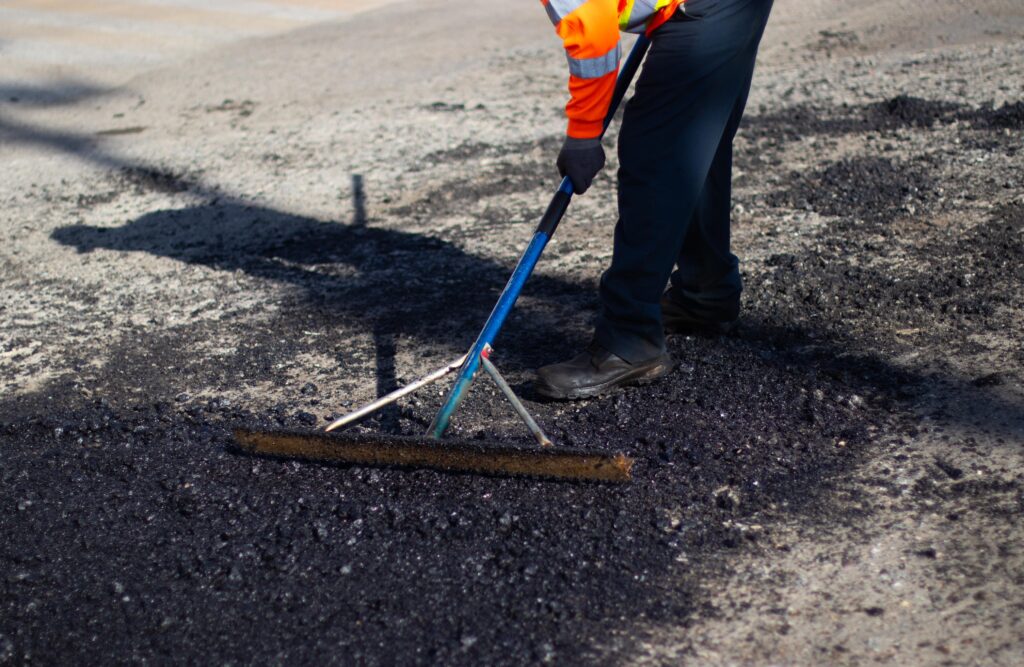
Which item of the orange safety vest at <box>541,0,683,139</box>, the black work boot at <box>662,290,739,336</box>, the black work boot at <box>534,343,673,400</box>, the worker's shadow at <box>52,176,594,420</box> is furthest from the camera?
the worker's shadow at <box>52,176,594,420</box>

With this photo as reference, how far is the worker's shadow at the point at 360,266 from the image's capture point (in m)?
4.22

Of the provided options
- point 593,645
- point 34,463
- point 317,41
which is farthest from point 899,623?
point 317,41

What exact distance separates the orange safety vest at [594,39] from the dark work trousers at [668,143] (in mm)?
130

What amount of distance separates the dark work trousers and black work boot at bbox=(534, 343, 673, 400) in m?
0.03

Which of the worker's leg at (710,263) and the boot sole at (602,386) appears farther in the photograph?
the worker's leg at (710,263)

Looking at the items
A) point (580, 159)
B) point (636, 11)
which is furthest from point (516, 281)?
point (636, 11)

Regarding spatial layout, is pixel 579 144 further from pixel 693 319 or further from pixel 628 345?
pixel 693 319

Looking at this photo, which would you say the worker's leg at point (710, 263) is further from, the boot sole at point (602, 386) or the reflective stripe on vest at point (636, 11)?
the reflective stripe on vest at point (636, 11)

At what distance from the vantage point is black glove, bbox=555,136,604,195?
3.24 metres

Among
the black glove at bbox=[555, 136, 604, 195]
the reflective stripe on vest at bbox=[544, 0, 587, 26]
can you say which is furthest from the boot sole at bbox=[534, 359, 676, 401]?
the reflective stripe on vest at bbox=[544, 0, 587, 26]

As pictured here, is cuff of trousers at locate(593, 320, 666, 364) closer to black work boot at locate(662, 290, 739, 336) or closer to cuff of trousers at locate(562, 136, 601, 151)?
black work boot at locate(662, 290, 739, 336)

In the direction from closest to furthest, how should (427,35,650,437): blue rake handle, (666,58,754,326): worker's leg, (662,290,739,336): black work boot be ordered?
(427,35,650,437): blue rake handle
(666,58,754,326): worker's leg
(662,290,739,336): black work boot

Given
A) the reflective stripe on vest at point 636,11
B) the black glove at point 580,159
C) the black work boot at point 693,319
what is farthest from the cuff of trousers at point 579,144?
the black work boot at point 693,319

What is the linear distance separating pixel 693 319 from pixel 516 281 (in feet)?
2.94
